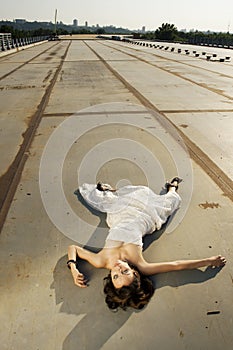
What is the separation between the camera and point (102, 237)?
2541 mm

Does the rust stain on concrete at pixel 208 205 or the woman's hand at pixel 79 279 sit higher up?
the rust stain on concrete at pixel 208 205

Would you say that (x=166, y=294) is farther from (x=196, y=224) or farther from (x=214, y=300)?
(x=196, y=224)

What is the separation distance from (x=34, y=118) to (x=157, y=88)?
3976 millimetres

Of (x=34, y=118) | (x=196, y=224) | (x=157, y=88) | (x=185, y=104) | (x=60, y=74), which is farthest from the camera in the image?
(x=60, y=74)

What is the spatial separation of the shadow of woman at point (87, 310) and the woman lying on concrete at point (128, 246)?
0.16 ft

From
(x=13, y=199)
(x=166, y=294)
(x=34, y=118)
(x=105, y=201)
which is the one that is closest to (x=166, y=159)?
(x=105, y=201)

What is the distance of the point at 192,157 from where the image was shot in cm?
396

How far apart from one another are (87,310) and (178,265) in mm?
679

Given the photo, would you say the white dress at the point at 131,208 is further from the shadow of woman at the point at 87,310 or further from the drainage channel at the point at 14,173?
the drainage channel at the point at 14,173

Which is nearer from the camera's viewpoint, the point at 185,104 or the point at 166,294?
the point at 166,294

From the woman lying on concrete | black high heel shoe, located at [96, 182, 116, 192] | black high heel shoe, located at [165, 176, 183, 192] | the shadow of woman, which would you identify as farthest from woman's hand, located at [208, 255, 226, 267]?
black high heel shoe, located at [96, 182, 116, 192]

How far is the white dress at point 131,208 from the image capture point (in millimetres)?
2424

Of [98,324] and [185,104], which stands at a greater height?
[185,104]

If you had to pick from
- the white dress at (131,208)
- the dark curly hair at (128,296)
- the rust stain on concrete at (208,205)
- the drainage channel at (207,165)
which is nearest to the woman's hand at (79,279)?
the dark curly hair at (128,296)
